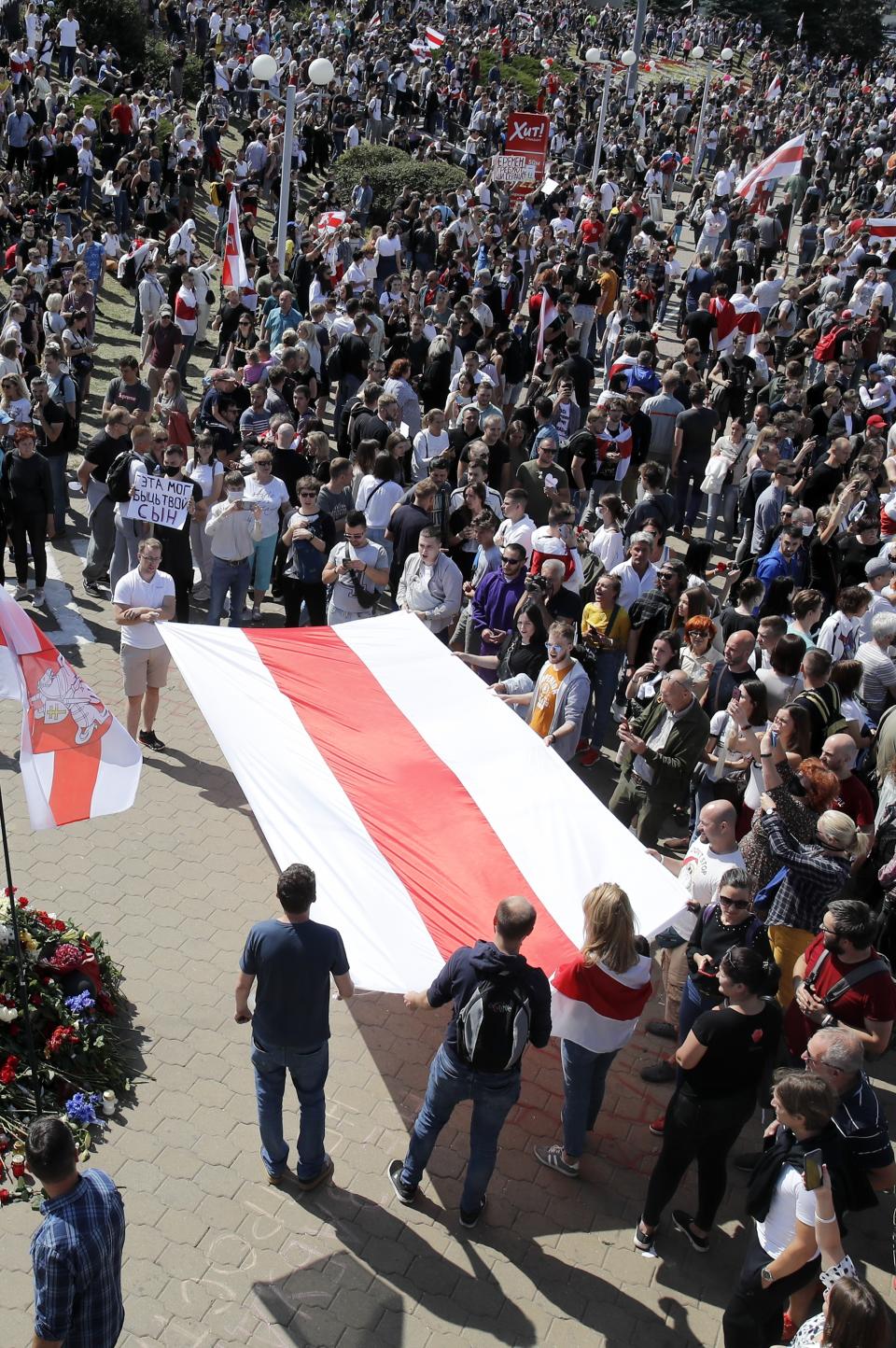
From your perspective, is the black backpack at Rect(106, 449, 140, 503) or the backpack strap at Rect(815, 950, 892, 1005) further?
the black backpack at Rect(106, 449, 140, 503)

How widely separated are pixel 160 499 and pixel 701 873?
4941 mm

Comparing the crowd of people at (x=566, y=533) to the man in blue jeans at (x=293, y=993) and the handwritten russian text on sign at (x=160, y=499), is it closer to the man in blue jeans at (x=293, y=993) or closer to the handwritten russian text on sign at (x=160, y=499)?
the man in blue jeans at (x=293, y=993)

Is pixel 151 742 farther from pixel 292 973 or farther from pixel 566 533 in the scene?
pixel 292 973

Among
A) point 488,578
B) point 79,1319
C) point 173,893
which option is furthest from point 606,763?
point 79,1319

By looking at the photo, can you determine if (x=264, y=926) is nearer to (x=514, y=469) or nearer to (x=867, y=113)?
(x=514, y=469)

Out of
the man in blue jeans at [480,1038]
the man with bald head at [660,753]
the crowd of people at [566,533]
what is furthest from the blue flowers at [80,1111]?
Result: the man with bald head at [660,753]

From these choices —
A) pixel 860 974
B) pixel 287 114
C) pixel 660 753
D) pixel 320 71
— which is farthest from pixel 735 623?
pixel 320 71

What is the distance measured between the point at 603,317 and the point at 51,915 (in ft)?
48.2

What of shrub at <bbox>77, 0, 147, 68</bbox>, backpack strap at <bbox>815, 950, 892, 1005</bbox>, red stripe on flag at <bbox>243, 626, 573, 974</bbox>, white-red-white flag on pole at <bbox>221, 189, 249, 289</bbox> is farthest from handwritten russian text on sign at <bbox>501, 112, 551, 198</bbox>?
backpack strap at <bbox>815, 950, 892, 1005</bbox>

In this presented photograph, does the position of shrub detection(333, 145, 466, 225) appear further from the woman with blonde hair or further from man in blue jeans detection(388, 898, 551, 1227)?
man in blue jeans detection(388, 898, 551, 1227)

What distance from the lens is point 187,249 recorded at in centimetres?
1667

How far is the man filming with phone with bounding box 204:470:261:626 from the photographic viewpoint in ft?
31.3

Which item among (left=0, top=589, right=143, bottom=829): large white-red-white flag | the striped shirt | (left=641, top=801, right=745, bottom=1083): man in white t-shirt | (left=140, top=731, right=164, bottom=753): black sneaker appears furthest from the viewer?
(left=140, top=731, right=164, bottom=753): black sneaker

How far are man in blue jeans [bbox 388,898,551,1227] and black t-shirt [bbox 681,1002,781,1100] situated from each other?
63cm
